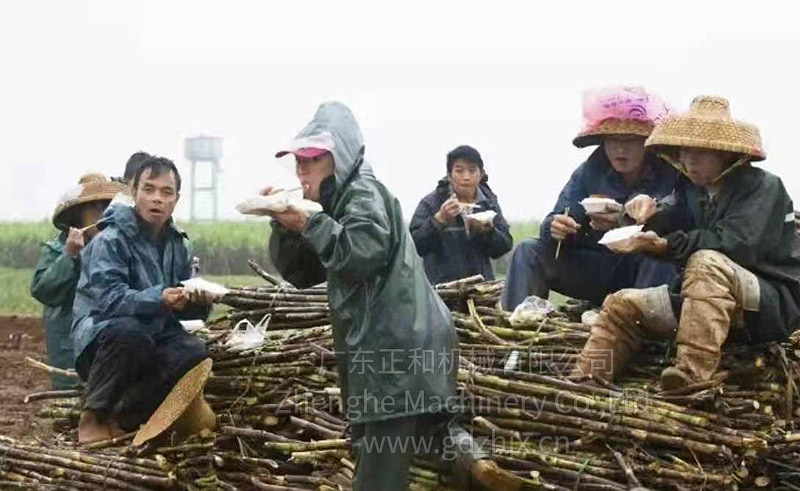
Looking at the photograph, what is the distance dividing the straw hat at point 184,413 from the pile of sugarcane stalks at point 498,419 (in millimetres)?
78

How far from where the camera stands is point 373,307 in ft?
14.8

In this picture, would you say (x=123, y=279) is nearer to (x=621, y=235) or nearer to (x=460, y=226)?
(x=460, y=226)

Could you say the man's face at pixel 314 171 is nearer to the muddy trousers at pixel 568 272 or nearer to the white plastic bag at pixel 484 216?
the muddy trousers at pixel 568 272

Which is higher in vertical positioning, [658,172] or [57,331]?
[658,172]

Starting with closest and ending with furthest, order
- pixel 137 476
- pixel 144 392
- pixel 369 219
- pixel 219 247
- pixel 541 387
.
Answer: pixel 369 219 < pixel 541 387 < pixel 137 476 < pixel 144 392 < pixel 219 247

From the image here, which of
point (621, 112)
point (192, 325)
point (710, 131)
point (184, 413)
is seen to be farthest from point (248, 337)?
point (710, 131)

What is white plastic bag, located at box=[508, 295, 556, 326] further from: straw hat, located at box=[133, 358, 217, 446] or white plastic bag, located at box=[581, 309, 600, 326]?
straw hat, located at box=[133, 358, 217, 446]

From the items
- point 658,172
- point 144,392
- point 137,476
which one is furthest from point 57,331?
point 658,172

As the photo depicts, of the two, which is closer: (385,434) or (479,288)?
(385,434)

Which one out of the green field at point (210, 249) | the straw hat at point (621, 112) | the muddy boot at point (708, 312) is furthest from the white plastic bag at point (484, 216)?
the green field at point (210, 249)

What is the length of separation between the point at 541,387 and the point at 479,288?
1233mm

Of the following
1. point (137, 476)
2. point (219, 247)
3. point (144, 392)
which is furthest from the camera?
point (219, 247)

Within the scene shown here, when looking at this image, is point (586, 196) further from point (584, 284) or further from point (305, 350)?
point (305, 350)

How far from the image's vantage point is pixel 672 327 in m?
5.18
